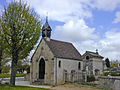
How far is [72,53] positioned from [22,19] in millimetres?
12622

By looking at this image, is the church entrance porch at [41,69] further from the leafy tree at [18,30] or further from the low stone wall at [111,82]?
the low stone wall at [111,82]

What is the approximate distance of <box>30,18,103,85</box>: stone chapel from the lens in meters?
23.0

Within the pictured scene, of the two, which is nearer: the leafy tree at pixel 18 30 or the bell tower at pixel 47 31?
the leafy tree at pixel 18 30

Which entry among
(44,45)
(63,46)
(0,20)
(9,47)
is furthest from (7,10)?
(63,46)

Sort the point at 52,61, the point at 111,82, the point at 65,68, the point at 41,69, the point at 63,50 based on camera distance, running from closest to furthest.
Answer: the point at 111,82
the point at 52,61
the point at 65,68
the point at 41,69
the point at 63,50

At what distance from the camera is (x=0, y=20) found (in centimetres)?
1952

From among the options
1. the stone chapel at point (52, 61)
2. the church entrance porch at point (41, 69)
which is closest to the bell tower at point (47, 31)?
the stone chapel at point (52, 61)

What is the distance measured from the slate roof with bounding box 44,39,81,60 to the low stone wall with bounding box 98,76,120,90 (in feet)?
28.4

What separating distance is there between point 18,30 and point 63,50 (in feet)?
33.2

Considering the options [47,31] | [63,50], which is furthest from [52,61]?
[47,31]

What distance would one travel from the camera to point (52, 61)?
23.0 metres

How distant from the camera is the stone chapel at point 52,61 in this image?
23.0 meters

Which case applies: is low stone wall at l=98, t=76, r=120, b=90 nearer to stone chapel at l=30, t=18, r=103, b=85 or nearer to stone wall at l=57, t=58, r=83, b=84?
stone wall at l=57, t=58, r=83, b=84

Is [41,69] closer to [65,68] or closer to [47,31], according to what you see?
[65,68]
